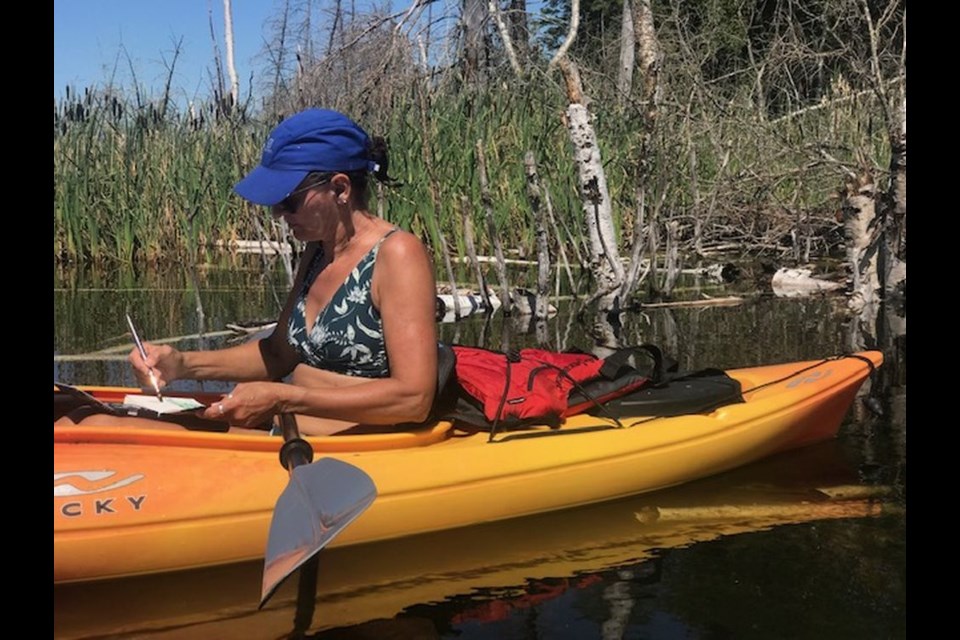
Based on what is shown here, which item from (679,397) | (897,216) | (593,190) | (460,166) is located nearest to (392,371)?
(679,397)

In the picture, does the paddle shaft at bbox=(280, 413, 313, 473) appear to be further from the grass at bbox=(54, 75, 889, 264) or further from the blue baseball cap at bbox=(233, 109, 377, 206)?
the grass at bbox=(54, 75, 889, 264)

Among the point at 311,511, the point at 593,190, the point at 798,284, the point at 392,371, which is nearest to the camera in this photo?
the point at 311,511

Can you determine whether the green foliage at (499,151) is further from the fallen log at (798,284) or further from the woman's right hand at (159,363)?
the woman's right hand at (159,363)

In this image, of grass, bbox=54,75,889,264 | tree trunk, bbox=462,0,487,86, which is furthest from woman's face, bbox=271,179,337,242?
tree trunk, bbox=462,0,487,86

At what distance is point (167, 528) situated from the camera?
2.65m

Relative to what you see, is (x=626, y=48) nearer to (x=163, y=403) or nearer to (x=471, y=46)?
(x=471, y=46)

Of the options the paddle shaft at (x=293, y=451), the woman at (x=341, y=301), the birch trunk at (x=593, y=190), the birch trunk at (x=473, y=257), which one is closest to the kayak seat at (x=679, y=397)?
the woman at (x=341, y=301)

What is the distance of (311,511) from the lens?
2.54 m

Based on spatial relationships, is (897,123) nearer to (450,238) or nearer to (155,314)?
(450,238)

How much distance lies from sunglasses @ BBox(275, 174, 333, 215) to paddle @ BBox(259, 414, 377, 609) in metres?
0.59

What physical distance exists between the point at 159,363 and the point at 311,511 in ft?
2.38

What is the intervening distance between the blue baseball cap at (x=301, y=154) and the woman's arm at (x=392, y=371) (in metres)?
0.25

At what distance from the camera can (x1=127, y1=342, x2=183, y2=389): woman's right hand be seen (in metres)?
2.93
